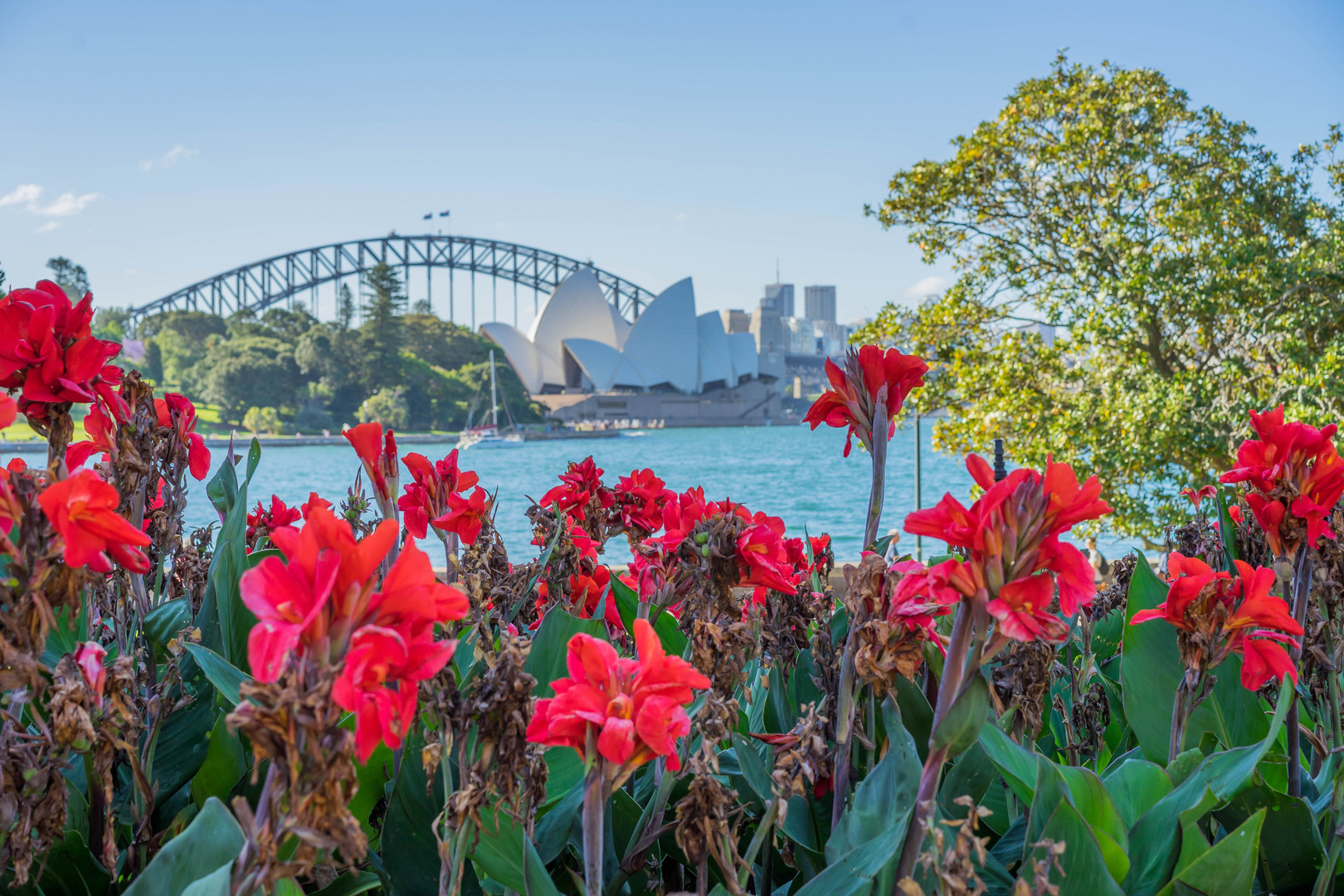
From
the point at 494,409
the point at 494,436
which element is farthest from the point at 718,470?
the point at 494,409

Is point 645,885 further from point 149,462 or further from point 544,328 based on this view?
point 544,328

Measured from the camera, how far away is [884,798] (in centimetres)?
52

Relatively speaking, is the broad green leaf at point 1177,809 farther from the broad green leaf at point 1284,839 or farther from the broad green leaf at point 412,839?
the broad green leaf at point 412,839

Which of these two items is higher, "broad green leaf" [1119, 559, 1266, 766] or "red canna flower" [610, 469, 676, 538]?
"red canna flower" [610, 469, 676, 538]

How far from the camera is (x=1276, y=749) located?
0.78m

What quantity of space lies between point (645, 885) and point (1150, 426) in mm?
4438

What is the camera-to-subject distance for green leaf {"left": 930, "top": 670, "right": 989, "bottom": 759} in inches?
17.2

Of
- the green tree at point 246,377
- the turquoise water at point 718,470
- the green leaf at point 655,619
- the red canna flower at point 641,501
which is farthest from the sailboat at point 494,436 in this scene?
the green leaf at point 655,619

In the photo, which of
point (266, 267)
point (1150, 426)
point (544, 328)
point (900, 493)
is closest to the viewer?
point (1150, 426)

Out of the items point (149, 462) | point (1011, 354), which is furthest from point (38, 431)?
point (1011, 354)

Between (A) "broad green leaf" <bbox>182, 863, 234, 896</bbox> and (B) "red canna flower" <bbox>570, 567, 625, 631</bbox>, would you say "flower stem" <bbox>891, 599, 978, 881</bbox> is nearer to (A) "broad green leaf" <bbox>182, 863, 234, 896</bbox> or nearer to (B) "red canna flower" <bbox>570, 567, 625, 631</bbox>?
(A) "broad green leaf" <bbox>182, 863, 234, 896</bbox>

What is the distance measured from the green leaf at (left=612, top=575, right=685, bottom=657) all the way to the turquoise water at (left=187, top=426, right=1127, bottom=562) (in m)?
8.00

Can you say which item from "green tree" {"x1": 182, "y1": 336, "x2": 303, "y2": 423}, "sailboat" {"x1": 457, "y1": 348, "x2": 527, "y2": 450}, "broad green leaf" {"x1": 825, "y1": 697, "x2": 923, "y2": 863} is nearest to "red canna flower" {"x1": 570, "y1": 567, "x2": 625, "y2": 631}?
"broad green leaf" {"x1": 825, "y1": 697, "x2": 923, "y2": 863}

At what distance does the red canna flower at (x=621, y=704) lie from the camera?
40 cm
